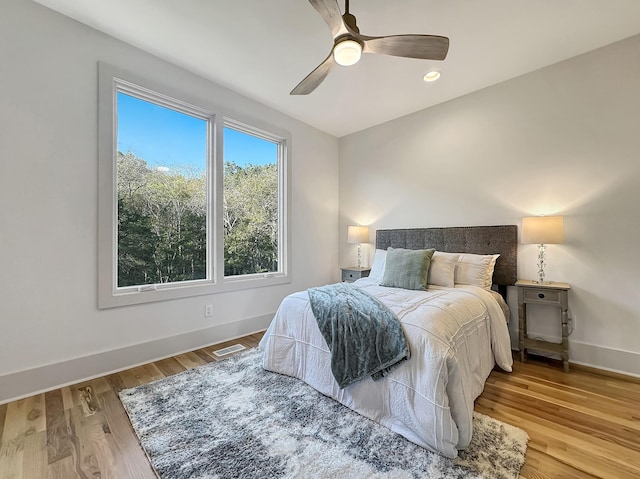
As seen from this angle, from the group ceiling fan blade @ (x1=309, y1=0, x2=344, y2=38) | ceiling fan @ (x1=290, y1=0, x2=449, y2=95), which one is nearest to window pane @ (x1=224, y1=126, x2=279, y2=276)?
ceiling fan @ (x1=290, y1=0, x2=449, y2=95)

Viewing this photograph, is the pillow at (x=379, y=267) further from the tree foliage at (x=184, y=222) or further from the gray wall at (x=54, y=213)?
the gray wall at (x=54, y=213)

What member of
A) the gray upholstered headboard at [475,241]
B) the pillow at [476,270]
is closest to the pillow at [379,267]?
the gray upholstered headboard at [475,241]

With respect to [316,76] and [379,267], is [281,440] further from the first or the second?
[316,76]

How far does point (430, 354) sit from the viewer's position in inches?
57.7

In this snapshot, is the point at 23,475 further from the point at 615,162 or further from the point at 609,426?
the point at 615,162

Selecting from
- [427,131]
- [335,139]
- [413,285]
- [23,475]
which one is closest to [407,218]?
[427,131]

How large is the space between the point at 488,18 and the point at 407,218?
2.17 m

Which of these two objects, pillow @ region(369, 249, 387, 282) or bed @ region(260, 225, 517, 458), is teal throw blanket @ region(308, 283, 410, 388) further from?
pillow @ region(369, 249, 387, 282)

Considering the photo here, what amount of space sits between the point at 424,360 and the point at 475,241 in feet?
6.80

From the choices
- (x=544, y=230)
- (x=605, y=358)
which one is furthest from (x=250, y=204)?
(x=605, y=358)

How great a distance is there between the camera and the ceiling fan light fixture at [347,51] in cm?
168

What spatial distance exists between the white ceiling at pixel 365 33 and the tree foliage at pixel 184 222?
105cm

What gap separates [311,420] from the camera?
5.52ft

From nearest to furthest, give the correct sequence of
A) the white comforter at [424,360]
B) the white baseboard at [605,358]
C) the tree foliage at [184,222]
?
the white comforter at [424,360] < the white baseboard at [605,358] < the tree foliage at [184,222]
